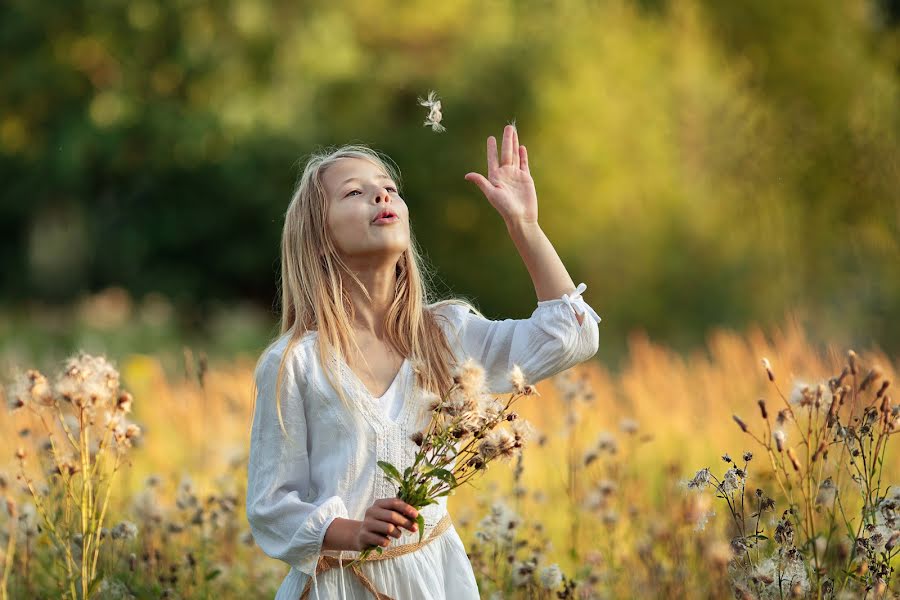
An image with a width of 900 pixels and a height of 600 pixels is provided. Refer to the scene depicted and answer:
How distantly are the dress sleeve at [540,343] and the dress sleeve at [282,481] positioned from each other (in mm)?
439

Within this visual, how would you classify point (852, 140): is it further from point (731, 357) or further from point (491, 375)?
point (491, 375)

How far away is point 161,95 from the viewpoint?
1808cm

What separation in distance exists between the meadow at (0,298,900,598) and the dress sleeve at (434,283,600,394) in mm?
223

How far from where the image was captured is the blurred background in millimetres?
14547

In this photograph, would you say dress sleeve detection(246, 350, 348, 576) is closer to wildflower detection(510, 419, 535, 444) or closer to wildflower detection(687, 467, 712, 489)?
wildflower detection(510, 419, 535, 444)

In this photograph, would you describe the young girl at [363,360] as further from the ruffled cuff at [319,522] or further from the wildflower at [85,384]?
the wildflower at [85,384]

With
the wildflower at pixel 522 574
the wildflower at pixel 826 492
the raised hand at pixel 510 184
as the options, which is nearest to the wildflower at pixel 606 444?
the wildflower at pixel 522 574

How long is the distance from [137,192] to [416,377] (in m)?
17.1

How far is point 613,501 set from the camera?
421cm

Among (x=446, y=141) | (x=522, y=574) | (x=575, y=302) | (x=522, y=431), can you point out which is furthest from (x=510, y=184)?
(x=446, y=141)

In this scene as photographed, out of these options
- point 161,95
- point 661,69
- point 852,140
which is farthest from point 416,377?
point 161,95

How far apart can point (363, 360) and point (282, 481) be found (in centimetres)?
33

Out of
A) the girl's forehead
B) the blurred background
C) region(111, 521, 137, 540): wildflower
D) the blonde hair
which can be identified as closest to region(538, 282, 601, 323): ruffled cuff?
the blonde hair

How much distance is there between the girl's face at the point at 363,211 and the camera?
2.55m
